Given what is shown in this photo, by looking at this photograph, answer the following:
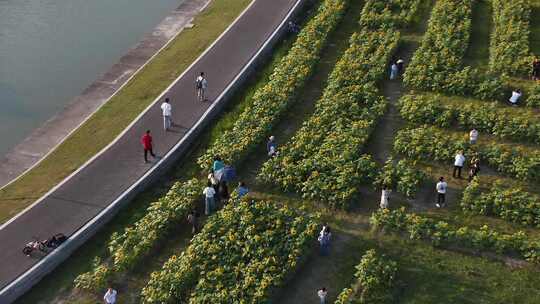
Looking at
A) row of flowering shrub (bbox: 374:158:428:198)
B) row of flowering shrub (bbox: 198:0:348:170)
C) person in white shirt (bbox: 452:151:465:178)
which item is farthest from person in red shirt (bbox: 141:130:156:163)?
person in white shirt (bbox: 452:151:465:178)

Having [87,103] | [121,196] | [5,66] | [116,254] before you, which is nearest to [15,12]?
[5,66]

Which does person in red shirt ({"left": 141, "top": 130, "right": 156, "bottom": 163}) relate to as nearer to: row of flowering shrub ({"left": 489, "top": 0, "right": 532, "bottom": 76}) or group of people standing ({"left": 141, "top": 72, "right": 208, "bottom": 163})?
group of people standing ({"left": 141, "top": 72, "right": 208, "bottom": 163})

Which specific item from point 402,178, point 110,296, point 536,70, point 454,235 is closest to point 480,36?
point 536,70

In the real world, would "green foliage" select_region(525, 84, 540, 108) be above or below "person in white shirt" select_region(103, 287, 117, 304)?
above

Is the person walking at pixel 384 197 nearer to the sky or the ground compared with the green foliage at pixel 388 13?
nearer to the ground

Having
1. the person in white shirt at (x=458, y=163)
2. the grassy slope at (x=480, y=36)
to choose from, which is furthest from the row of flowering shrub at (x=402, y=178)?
the grassy slope at (x=480, y=36)

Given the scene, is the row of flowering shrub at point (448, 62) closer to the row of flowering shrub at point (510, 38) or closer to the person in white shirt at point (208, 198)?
the row of flowering shrub at point (510, 38)

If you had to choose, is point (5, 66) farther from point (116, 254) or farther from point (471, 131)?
point (471, 131)
